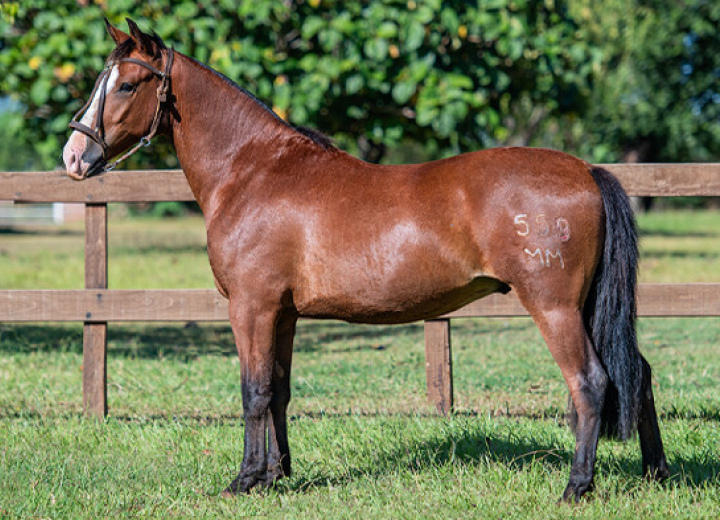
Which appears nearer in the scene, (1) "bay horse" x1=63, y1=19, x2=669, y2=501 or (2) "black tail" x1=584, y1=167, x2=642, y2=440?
(1) "bay horse" x1=63, y1=19, x2=669, y2=501

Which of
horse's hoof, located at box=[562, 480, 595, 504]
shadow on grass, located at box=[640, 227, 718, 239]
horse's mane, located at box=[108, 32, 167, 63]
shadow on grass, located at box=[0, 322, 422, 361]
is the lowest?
horse's hoof, located at box=[562, 480, 595, 504]

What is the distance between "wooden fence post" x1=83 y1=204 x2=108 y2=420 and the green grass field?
204 mm

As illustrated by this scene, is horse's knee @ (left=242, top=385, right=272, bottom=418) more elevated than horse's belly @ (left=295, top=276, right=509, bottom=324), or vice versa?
horse's belly @ (left=295, top=276, right=509, bottom=324)

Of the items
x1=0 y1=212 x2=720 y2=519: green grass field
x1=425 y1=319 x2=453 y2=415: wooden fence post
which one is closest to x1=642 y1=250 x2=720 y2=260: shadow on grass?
x1=0 y1=212 x2=720 y2=519: green grass field

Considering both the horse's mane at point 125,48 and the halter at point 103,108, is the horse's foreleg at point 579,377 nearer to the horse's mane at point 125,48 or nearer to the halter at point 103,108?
the halter at point 103,108

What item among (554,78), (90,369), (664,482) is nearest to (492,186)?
(664,482)

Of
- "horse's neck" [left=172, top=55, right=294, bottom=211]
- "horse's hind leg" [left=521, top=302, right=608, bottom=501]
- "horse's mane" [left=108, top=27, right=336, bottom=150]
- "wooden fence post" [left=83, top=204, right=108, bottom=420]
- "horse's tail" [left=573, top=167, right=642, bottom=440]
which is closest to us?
"horse's hind leg" [left=521, top=302, right=608, bottom=501]

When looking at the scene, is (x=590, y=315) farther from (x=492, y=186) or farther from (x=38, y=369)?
(x=38, y=369)

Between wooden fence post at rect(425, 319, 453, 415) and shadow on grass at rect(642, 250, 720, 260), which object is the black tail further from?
shadow on grass at rect(642, 250, 720, 260)

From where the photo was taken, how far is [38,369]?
7.25m

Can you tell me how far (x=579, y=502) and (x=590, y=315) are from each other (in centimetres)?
89

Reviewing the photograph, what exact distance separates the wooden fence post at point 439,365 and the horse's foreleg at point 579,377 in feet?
5.94

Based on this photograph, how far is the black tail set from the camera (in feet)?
12.6

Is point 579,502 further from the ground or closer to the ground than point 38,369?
closer to the ground
